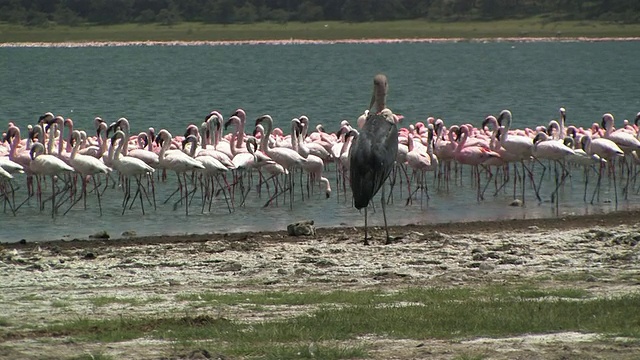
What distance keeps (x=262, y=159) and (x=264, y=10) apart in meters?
109

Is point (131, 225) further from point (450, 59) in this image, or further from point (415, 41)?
point (415, 41)

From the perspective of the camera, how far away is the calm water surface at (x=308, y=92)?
1983 cm

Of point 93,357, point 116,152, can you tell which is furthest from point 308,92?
point 93,357

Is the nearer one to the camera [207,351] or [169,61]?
[207,351]

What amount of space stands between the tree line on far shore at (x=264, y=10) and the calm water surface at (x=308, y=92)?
41.7 feet

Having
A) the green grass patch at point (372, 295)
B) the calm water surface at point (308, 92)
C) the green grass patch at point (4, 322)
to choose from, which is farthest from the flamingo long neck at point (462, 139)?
the green grass patch at point (4, 322)

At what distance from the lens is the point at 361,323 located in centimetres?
929

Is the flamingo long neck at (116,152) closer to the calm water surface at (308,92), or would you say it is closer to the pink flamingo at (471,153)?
the calm water surface at (308,92)

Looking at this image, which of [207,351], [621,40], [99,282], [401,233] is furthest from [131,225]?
[621,40]

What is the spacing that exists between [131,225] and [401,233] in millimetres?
4856

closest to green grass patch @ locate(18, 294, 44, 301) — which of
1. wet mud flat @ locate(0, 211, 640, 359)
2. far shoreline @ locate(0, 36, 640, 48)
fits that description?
wet mud flat @ locate(0, 211, 640, 359)

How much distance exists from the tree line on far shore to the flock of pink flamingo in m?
96.3

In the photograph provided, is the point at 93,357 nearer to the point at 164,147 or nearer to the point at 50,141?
the point at 164,147

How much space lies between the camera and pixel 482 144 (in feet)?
74.8
